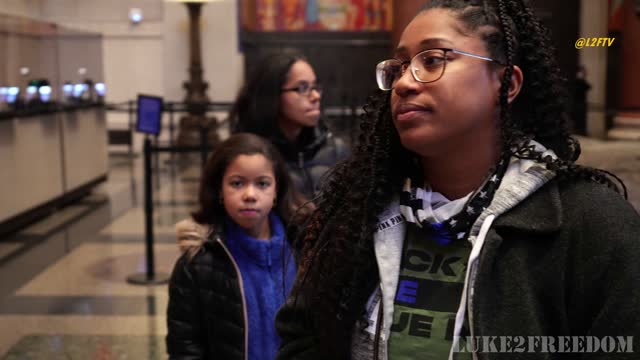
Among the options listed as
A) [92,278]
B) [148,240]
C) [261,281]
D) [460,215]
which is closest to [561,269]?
[460,215]

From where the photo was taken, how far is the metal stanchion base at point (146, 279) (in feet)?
22.4

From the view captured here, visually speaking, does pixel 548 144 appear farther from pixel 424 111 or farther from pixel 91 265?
pixel 91 265

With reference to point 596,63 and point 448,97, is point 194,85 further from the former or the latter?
point 448,97

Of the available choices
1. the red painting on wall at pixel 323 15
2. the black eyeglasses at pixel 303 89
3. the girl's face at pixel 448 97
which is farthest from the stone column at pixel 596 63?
the red painting on wall at pixel 323 15

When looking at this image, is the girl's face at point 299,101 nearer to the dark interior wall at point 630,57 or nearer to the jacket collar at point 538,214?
the dark interior wall at point 630,57

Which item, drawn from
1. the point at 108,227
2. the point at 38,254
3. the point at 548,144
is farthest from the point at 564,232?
the point at 108,227

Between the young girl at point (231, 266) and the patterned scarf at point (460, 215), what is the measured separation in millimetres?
1178

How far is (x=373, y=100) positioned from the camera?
1799mm

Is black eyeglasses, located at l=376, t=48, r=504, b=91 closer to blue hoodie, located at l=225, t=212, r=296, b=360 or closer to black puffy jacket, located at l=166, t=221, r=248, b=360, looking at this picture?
blue hoodie, located at l=225, t=212, r=296, b=360

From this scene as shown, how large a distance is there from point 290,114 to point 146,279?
3.51 meters

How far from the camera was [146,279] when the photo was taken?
22.6 feet

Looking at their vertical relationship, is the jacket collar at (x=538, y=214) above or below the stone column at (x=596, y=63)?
below

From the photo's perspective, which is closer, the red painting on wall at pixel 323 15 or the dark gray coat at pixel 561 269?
the dark gray coat at pixel 561 269

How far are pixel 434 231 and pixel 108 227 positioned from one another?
8.33 meters
